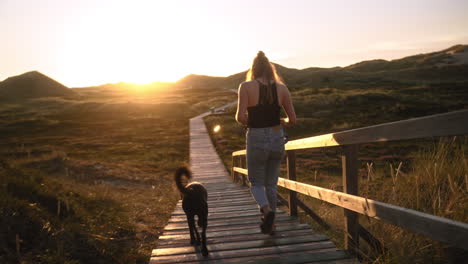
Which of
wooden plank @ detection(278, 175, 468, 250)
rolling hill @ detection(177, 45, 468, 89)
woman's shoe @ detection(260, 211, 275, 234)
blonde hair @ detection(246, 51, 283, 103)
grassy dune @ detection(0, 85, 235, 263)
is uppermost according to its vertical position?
rolling hill @ detection(177, 45, 468, 89)

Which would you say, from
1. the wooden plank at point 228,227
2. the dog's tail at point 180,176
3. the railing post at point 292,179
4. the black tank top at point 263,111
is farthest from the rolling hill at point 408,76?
the black tank top at point 263,111

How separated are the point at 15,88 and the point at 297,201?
105 m

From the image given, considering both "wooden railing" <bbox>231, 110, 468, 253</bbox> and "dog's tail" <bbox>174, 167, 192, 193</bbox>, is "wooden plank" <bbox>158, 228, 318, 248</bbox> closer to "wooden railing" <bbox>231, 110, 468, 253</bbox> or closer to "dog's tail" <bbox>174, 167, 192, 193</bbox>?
"wooden railing" <bbox>231, 110, 468, 253</bbox>

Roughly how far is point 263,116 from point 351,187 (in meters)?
1.19

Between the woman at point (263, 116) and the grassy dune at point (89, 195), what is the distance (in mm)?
1857

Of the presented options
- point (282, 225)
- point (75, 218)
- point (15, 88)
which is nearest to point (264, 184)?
point (282, 225)

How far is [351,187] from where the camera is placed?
3092 millimetres

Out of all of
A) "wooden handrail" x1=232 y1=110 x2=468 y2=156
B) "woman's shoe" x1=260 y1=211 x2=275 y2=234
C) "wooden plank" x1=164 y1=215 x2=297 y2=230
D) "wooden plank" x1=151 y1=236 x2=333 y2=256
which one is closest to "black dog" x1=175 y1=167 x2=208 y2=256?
"wooden plank" x1=151 y1=236 x2=333 y2=256

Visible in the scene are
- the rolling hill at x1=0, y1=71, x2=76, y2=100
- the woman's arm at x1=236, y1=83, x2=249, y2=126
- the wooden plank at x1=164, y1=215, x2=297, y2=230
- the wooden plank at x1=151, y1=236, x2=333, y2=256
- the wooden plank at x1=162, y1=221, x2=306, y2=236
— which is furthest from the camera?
the rolling hill at x1=0, y1=71, x2=76, y2=100

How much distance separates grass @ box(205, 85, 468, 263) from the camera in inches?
104

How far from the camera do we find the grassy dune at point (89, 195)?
3678 mm

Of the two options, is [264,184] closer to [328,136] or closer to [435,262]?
[328,136]

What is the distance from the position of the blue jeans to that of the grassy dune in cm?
178

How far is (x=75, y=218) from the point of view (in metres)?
4.94
